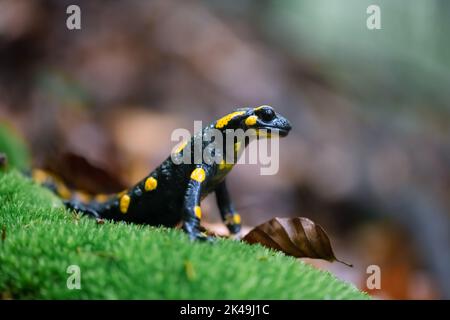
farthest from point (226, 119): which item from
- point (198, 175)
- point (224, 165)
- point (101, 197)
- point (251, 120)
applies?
point (101, 197)

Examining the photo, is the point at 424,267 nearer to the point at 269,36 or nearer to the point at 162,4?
the point at 269,36

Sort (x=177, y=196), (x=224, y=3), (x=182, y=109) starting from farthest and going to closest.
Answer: (x=224, y=3), (x=182, y=109), (x=177, y=196)

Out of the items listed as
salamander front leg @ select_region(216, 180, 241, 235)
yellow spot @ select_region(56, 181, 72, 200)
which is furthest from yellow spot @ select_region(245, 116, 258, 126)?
yellow spot @ select_region(56, 181, 72, 200)

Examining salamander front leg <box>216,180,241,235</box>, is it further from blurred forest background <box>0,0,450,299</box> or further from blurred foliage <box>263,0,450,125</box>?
blurred foliage <box>263,0,450,125</box>

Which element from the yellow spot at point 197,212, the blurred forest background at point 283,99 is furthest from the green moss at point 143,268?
the blurred forest background at point 283,99

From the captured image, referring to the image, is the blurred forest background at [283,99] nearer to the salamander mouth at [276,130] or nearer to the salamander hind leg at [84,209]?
the salamander hind leg at [84,209]

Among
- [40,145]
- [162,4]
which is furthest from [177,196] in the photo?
[162,4]

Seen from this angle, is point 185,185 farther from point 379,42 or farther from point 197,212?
point 379,42
